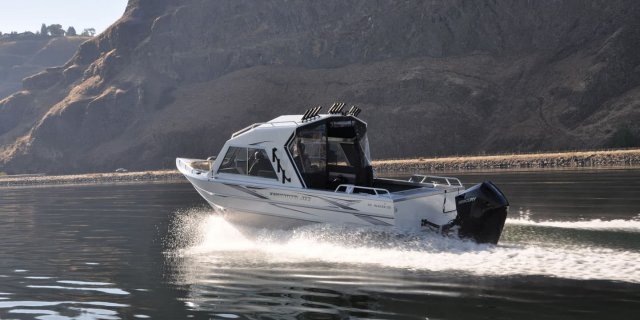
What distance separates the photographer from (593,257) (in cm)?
1414

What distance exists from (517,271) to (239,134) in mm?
10249

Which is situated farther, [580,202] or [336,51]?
[336,51]

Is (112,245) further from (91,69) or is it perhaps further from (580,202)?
(91,69)

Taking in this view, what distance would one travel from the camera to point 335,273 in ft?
48.6

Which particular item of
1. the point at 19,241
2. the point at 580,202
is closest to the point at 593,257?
the point at 580,202

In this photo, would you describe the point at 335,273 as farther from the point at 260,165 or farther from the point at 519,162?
the point at 519,162

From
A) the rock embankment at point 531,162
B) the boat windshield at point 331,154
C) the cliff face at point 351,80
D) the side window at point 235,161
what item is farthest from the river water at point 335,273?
the cliff face at point 351,80

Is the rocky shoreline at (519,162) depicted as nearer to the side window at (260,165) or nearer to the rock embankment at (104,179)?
the rock embankment at (104,179)

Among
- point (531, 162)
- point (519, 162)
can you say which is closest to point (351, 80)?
point (519, 162)

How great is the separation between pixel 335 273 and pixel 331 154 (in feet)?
19.1

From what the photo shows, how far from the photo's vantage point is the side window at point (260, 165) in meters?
19.7

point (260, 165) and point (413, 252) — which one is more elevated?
point (260, 165)

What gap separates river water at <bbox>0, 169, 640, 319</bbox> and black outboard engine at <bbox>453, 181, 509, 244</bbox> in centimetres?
40

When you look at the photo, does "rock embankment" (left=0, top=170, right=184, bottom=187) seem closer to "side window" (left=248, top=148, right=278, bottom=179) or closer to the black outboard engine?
"side window" (left=248, top=148, right=278, bottom=179)
